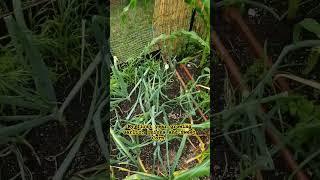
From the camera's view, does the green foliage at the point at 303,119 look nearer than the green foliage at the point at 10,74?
Yes

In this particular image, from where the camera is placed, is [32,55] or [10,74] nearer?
[32,55]

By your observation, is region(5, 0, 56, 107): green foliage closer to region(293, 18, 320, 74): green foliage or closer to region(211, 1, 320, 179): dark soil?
region(211, 1, 320, 179): dark soil

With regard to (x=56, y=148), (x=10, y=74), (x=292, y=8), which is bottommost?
(x=56, y=148)

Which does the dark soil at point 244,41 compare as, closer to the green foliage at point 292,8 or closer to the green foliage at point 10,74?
the green foliage at point 292,8

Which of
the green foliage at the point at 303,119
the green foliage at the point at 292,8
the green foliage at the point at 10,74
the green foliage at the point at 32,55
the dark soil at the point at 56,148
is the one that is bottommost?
the dark soil at the point at 56,148

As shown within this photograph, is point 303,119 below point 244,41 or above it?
below

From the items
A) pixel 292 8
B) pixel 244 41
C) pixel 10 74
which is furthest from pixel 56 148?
pixel 292 8

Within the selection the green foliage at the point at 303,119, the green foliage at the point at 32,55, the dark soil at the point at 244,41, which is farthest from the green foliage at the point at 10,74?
the green foliage at the point at 303,119

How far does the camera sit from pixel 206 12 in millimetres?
1166

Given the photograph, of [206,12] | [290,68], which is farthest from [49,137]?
[290,68]

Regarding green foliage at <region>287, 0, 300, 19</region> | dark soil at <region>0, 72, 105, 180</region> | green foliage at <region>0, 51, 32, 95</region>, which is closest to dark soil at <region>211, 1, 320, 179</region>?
green foliage at <region>287, 0, 300, 19</region>

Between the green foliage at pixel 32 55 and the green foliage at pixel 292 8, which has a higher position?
the green foliage at pixel 292 8

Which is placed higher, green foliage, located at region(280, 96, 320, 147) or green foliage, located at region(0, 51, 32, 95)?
green foliage, located at region(0, 51, 32, 95)

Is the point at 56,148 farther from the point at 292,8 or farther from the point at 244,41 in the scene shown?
the point at 292,8
